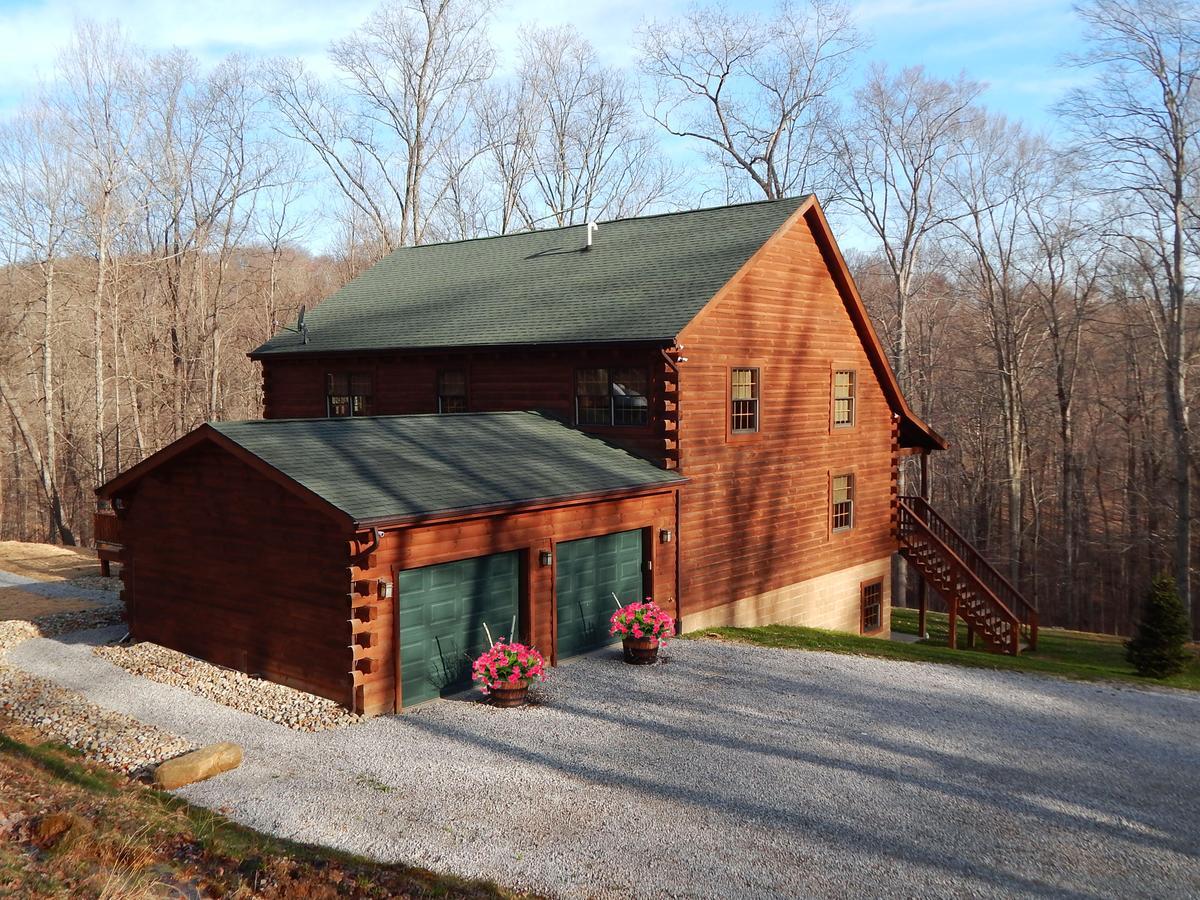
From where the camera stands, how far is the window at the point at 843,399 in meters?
20.6

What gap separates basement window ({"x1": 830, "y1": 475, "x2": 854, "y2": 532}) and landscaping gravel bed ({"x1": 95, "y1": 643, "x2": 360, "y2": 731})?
12909 millimetres

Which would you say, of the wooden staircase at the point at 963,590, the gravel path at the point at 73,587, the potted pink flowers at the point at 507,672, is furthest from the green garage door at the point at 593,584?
the gravel path at the point at 73,587

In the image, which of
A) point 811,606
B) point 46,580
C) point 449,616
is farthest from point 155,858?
point 46,580

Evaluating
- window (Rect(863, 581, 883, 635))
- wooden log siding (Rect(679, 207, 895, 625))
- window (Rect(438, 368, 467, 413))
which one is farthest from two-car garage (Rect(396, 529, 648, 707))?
window (Rect(863, 581, 883, 635))

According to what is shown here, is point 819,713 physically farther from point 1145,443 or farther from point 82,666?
point 1145,443

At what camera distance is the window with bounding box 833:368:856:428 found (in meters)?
20.6

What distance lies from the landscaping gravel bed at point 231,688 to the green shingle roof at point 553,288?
7991 mm

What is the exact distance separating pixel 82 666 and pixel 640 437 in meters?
9.69

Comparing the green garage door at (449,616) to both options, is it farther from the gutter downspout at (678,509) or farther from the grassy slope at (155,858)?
the gutter downspout at (678,509)

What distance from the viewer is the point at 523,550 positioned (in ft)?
44.1

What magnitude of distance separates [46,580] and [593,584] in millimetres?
15117

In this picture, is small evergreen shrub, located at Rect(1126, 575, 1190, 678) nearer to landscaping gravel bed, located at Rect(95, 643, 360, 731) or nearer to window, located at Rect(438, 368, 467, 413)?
window, located at Rect(438, 368, 467, 413)

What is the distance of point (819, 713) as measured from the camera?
470 inches

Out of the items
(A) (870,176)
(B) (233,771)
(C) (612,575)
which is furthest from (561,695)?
(A) (870,176)
